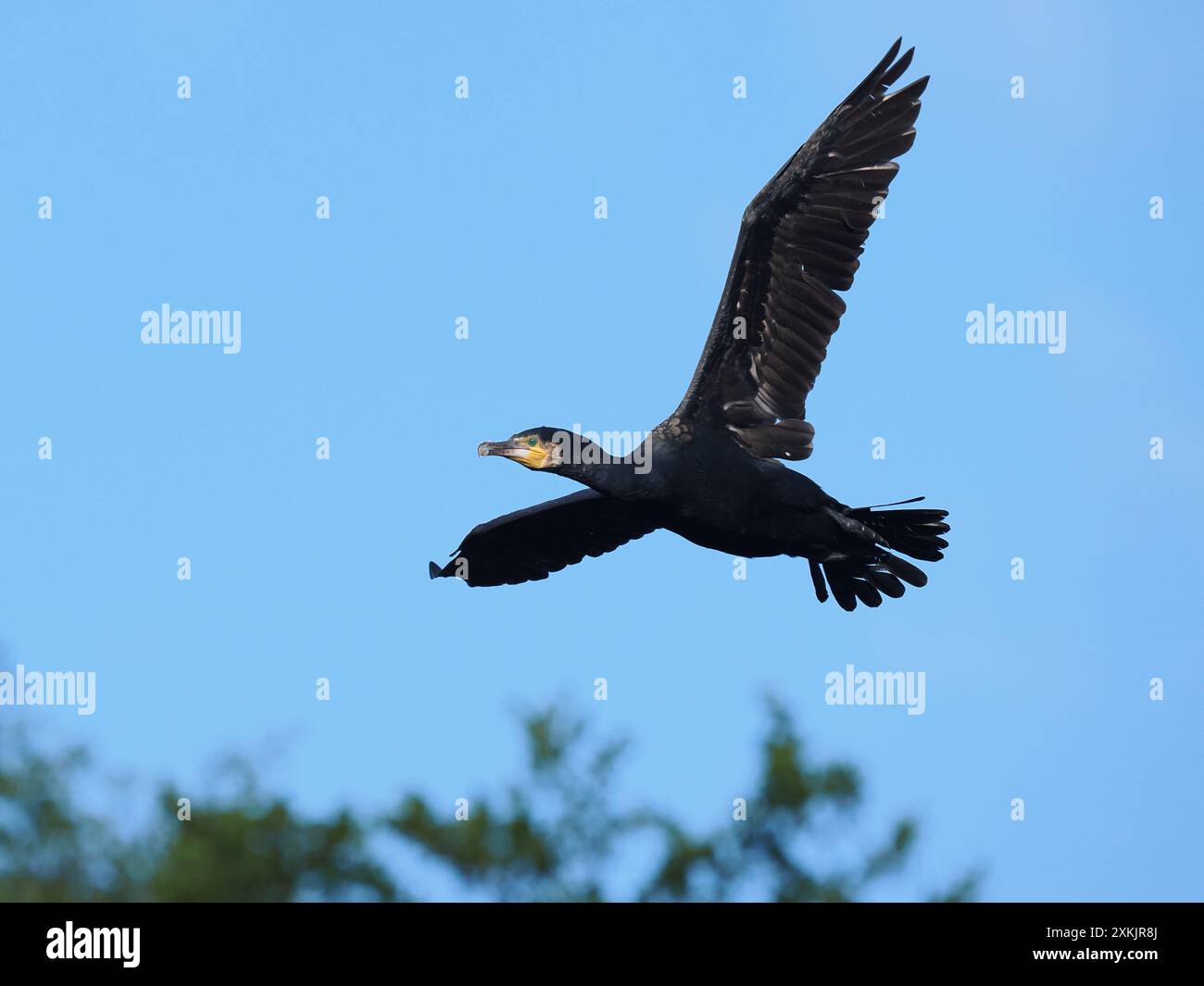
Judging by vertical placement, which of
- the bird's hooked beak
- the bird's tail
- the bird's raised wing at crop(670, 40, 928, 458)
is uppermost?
the bird's raised wing at crop(670, 40, 928, 458)

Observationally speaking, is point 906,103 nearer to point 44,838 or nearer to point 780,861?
point 780,861

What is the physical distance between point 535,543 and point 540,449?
1.98m

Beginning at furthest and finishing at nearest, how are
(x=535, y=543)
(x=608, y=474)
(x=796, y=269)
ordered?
(x=535, y=543) < (x=796, y=269) < (x=608, y=474)

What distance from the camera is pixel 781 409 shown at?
10.5m

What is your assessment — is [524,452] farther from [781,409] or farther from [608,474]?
[781,409]

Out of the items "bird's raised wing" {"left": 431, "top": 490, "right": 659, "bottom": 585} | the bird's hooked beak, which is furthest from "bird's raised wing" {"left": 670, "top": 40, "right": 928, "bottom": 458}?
"bird's raised wing" {"left": 431, "top": 490, "right": 659, "bottom": 585}

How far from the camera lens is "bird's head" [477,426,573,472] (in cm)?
992

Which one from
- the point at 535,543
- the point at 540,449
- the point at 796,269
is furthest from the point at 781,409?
the point at 535,543

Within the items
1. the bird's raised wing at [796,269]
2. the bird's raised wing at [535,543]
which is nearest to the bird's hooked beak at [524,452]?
the bird's raised wing at [796,269]

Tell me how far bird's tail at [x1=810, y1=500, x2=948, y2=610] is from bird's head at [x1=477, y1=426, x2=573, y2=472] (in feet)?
5.30

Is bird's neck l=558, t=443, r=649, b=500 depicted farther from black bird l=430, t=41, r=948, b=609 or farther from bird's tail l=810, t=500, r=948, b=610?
bird's tail l=810, t=500, r=948, b=610

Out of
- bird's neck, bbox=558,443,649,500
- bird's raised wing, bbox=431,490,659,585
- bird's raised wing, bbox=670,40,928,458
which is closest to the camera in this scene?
bird's neck, bbox=558,443,649,500
